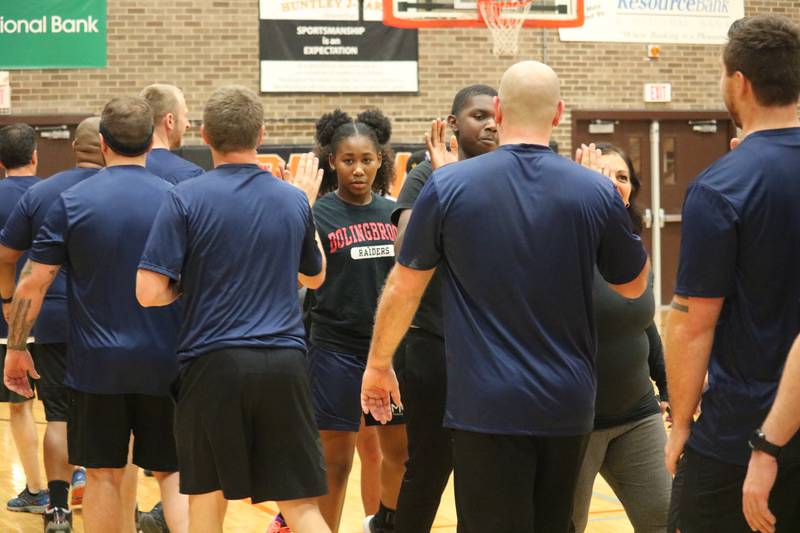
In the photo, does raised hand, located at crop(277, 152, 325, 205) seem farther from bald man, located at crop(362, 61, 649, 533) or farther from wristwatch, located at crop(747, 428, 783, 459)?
wristwatch, located at crop(747, 428, 783, 459)

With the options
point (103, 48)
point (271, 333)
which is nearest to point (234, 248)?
point (271, 333)

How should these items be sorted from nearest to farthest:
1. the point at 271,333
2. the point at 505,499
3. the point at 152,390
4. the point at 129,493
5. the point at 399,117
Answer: the point at 505,499
the point at 271,333
the point at 152,390
the point at 129,493
the point at 399,117

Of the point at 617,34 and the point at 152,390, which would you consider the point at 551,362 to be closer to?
the point at 152,390

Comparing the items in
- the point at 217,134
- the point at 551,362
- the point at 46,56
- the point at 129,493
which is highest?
the point at 46,56

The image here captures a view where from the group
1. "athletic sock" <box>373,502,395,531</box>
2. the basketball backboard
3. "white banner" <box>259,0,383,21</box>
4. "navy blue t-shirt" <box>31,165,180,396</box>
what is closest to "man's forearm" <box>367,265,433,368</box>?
"navy blue t-shirt" <box>31,165,180,396</box>

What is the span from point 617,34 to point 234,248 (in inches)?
455

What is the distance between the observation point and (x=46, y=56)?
1242 cm

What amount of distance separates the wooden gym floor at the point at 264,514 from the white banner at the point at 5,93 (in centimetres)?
663

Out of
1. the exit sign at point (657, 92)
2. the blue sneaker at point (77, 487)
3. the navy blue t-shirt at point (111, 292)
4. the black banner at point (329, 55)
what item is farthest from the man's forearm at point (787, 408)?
the exit sign at point (657, 92)

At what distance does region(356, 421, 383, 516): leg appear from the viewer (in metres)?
5.13

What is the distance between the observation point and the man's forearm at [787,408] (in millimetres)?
2326

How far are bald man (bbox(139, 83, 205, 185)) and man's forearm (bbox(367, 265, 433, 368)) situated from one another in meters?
1.84

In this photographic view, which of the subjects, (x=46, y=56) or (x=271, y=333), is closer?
(x=271, y=333)

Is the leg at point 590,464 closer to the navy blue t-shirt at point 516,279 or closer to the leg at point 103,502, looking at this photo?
the navy blue t-shirt at point 516,279
